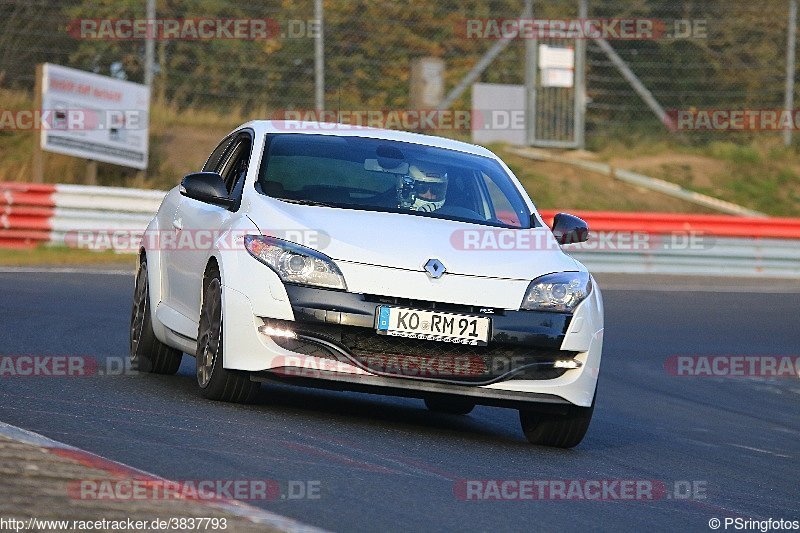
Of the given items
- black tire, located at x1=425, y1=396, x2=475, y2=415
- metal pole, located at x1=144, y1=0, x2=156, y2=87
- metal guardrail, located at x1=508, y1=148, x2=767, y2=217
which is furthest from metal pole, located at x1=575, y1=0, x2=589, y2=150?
black tire, located at x1=425, y1=396, x2=475, y2=415

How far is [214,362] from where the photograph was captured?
837 centimetres

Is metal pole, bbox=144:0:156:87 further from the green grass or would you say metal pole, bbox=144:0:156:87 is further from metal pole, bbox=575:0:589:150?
metal pole, bbox=575:0:589:150

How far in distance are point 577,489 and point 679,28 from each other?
2306 centimetres

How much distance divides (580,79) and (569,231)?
771 inches

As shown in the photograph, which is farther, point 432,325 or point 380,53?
point 380,53

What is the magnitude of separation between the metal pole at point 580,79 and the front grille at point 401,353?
19.9 metres

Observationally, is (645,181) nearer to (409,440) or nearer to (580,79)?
(580,79)

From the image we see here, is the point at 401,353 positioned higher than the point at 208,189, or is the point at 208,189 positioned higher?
the point at 208,189

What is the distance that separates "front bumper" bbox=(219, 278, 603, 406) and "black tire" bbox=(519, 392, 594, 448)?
1.15 feet

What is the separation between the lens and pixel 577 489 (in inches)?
279

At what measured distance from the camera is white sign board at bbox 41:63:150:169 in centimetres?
2434

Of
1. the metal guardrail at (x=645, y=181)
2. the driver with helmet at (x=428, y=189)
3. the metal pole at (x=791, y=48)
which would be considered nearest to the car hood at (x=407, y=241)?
the driver with helmet at (x=428, y=189)

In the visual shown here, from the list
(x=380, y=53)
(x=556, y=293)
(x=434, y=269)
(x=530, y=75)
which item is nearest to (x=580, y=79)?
(x=530, y=75)

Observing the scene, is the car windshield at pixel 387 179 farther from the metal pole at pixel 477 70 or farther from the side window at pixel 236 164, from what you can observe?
the metal pole at pixel 477 70
